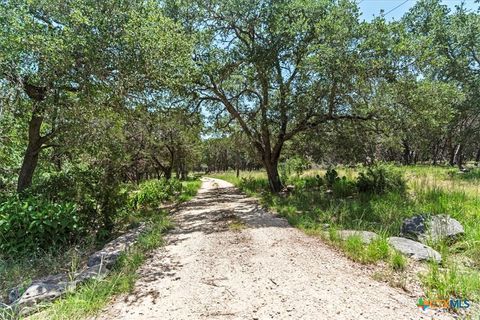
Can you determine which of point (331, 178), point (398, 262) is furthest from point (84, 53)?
point (331, 178)

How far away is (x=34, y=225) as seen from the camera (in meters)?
5.11

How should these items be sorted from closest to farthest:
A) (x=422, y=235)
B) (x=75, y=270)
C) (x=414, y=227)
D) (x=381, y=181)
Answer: (x=75, y=270) → (x=422, y=235) → (x=414, y=227) → (x=381, y=181)

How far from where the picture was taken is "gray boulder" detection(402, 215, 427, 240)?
4.86 m

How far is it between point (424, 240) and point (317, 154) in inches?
331

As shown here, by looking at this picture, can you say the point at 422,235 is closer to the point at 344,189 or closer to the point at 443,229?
the point at 443,229

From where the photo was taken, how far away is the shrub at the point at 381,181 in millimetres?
9370

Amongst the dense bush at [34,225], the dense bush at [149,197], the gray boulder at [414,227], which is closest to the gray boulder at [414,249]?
the gray boulder at [414,227]

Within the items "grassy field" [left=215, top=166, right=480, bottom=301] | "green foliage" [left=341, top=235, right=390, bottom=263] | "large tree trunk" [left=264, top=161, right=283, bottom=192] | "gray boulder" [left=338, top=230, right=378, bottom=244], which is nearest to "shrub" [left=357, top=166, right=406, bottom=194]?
"grassy field" [left=215, top=166, right=480, bottom=301]

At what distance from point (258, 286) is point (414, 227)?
132 inches

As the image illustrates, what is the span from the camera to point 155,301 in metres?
3.21

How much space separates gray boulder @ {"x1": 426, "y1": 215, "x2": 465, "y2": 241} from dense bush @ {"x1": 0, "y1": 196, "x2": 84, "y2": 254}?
6.66 m

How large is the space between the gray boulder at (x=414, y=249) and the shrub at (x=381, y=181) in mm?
5177

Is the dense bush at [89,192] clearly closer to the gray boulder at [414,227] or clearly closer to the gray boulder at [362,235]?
the gray boulder at [362,235]

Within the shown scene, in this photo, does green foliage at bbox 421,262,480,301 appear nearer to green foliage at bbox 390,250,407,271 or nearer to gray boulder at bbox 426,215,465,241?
green foliage at bbox 390,250,407,271
